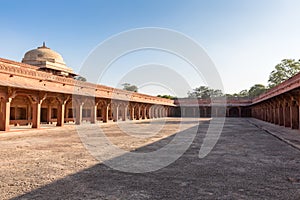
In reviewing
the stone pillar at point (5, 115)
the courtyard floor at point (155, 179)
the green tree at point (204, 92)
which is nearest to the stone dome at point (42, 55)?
the stone pillar at point (5, 115)

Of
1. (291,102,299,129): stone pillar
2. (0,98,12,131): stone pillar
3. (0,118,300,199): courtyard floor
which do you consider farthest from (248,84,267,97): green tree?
(0,118,300,199): courtyard floor

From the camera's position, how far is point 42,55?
32.6m

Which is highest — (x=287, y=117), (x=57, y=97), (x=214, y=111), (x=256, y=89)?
(x=256, y=89)

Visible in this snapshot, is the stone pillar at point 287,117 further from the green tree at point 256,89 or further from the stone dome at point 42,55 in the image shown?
the green tree at point 256,89

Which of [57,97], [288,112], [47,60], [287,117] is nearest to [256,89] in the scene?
[288,112]

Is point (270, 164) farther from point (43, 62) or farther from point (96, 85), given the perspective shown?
point (43, 62)

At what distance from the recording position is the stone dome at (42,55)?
3210 centimetres

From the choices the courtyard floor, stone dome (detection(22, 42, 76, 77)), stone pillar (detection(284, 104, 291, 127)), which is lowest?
the courtyard floor

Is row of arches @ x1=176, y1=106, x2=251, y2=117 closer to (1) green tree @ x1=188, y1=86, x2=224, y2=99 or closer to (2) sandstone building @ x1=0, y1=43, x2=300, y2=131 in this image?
(2) sandstone building @ x1=0, y1=43, x2=300, y2=131

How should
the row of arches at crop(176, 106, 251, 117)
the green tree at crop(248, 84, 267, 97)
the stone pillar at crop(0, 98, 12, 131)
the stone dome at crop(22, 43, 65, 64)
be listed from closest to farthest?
1. the stone pillar at crop(0, 98, 12, 131)
2. the stone dome at crop(22, 43, 65, 64)
3. the row of arches at crop(176, 106, 251, 117)
4. the green tree at crop(248, 84, 267, 97)

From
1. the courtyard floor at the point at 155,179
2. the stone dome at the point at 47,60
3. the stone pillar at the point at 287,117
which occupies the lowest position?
the courtyard floor at the point at 155,179

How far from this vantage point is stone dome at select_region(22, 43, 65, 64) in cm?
3210

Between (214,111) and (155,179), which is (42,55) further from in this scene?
(214,111)

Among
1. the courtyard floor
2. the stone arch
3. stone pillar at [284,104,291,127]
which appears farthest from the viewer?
the stone arch
